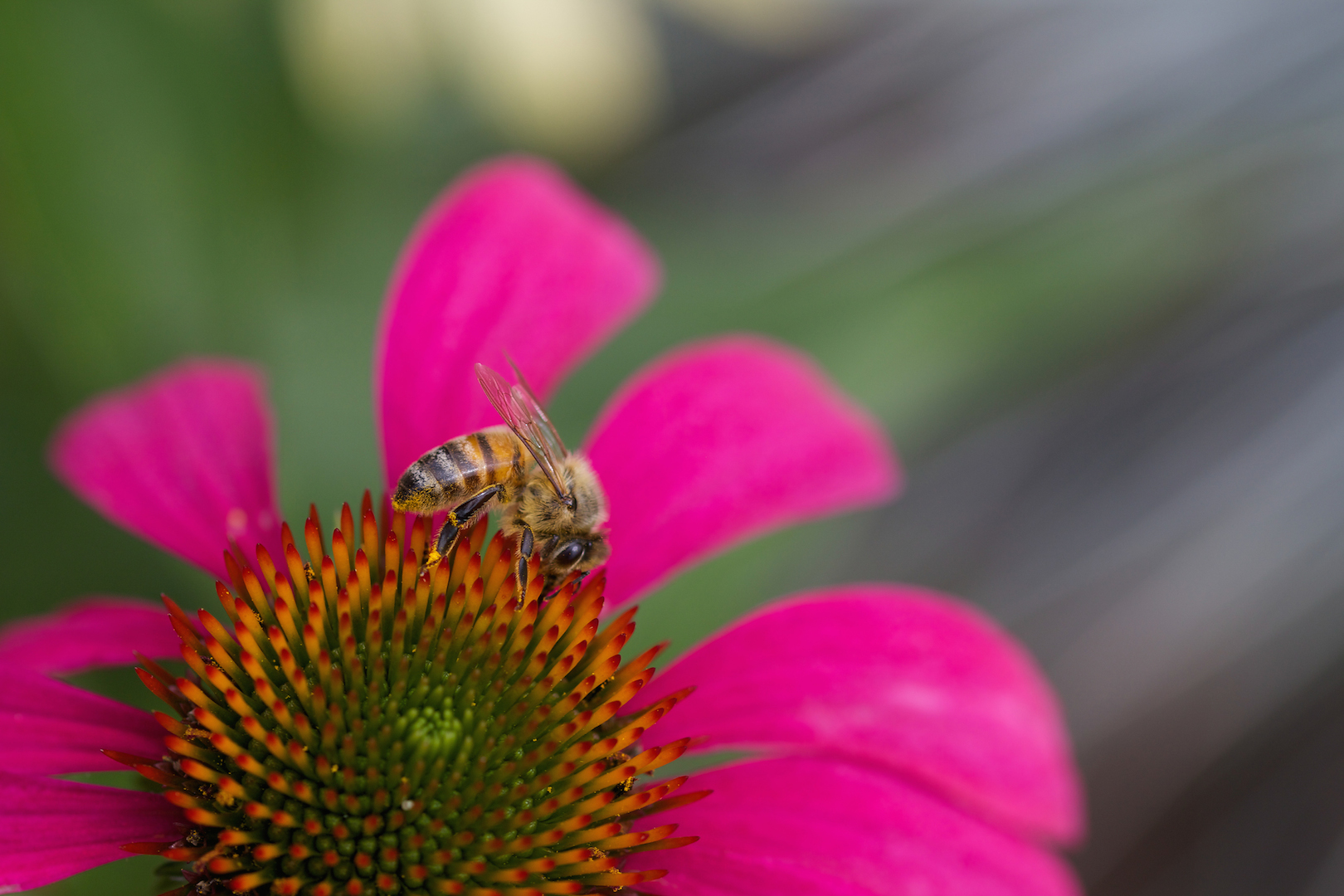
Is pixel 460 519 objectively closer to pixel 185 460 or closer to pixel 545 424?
pixel 545 424

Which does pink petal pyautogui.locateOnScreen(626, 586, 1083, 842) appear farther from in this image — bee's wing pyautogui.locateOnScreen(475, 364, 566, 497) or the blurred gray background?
the blurred gray background

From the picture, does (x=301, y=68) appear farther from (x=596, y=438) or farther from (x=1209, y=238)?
(x=1209, y=238)

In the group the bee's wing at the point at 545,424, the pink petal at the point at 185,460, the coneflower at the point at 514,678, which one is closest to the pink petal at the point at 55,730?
the coneflower at the point at 514,678

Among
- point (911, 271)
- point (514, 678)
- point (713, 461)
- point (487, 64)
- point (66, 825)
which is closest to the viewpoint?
point (66, 825)

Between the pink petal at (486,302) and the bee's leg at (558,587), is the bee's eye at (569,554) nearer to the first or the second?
the bee's leg at (558,587)

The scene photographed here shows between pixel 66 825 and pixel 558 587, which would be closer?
pixel 66 825

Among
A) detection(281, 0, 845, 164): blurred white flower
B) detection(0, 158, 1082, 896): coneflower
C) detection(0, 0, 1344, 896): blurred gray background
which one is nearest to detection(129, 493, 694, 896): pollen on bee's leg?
detection(0, 158, 1082, 896): coneflower

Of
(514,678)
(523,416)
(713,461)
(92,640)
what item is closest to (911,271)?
(713,461)
